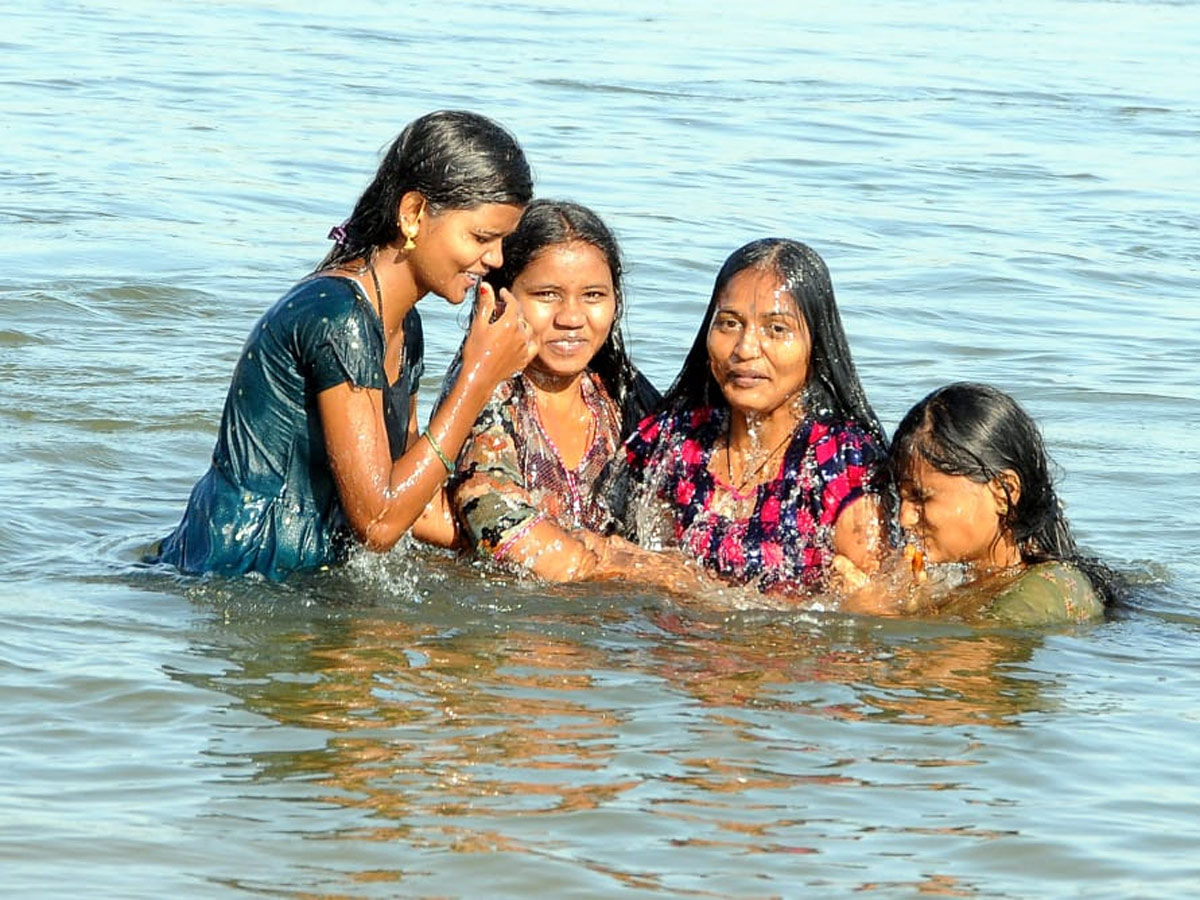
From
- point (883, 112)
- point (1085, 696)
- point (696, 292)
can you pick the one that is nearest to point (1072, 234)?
point (696, 292)

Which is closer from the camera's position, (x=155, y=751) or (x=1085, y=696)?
(x=155, y=751)

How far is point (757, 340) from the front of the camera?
6.04 m

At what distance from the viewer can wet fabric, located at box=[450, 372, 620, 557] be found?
6.27 metres

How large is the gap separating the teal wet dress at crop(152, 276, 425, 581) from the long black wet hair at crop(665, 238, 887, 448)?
2.88ft

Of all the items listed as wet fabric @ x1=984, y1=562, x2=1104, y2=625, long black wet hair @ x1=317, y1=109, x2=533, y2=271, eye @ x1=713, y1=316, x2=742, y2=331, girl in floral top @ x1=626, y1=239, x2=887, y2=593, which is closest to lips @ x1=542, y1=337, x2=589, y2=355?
girl in floral top @ x1=626, y1=239, x2=887, y2=593

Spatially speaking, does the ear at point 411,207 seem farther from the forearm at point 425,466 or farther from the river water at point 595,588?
the river water at point 595,588

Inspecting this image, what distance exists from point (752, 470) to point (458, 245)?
1.20 metres

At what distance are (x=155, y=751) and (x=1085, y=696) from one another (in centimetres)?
245

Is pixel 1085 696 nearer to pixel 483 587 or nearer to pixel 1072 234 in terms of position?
pixel 483 587

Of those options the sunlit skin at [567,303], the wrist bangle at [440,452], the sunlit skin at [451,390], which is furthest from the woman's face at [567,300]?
the wrist bangle at [440,452]

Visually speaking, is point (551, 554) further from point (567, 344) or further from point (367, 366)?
point (367, 366)

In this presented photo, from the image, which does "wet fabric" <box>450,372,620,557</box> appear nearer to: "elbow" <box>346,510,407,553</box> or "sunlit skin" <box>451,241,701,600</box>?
"sunlit skin" <box>451,241,701,600</box>

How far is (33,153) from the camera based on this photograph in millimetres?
13492

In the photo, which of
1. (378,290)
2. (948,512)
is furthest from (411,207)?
(948,512)
